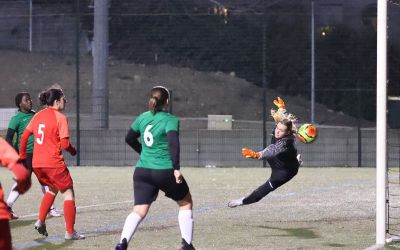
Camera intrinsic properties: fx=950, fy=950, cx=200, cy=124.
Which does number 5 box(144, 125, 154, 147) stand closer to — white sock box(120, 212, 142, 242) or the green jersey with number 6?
the green jersey with number 6

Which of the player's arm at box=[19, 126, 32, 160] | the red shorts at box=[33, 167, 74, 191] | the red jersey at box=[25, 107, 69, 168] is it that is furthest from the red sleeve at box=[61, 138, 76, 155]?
the player's arm at box=[19, 126, 32, 160]

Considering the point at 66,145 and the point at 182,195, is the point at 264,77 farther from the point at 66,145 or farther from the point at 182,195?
the point at 182,195

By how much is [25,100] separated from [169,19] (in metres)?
22.9

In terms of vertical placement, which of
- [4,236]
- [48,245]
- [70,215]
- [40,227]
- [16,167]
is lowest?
[48,245]

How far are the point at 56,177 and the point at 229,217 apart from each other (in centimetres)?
339

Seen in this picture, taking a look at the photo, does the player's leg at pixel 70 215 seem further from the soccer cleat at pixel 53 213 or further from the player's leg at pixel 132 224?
the soccer cleat at pixel 53 213

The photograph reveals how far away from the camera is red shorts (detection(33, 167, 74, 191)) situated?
1166 cm

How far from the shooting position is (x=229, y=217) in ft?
46.4

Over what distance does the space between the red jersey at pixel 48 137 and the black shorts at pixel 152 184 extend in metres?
1.99

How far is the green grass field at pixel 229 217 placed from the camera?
11461mm

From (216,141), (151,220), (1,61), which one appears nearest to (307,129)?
(151,220)

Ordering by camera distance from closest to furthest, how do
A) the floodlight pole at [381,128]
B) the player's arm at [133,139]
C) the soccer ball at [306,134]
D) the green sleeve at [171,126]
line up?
the green sleeve at [171,126] → the player's arm at [133,139] → the floodlight pole at [381,128] → the soccer ball at [306,134]

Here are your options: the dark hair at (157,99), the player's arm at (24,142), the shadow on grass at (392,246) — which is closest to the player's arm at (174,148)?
the dark hair at (157,99)

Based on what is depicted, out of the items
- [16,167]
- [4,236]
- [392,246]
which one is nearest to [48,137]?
[392,246]
